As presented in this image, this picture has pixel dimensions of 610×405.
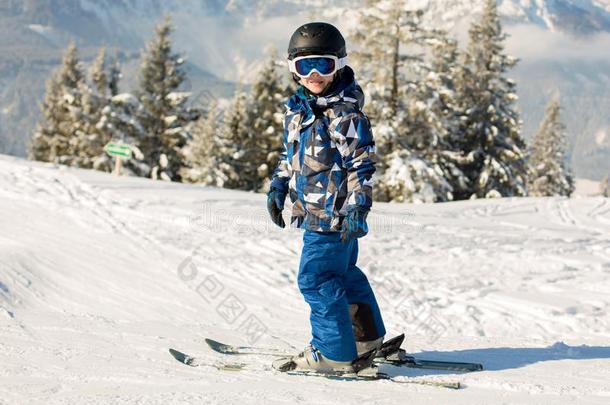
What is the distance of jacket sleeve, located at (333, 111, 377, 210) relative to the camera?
10.6ft

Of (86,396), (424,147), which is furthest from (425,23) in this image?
(86,396)

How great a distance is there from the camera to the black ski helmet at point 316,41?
3.35 meters

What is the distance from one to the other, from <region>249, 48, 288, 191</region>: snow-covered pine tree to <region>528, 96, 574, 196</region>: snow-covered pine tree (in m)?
21.1

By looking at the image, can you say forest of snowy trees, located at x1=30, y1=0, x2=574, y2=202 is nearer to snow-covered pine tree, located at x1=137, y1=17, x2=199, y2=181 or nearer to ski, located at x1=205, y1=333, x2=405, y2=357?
snow-covered pine tree, located at x1=137, y1=17, x2=199, y2=181

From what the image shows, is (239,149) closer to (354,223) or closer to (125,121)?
(125,121)

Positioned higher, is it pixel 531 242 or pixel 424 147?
pixel 424 147

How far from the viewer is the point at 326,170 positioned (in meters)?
3.36

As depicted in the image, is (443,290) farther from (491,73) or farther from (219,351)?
(491,73)

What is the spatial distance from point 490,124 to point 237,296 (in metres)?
23.0

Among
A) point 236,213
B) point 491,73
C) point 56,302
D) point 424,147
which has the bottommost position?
point 56,302

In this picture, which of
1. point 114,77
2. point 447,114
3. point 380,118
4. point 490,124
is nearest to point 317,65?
point 380,118

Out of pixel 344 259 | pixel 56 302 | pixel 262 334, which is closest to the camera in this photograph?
pixel 344 259

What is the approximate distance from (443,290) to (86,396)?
13.9ft

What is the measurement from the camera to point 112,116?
29.2m
